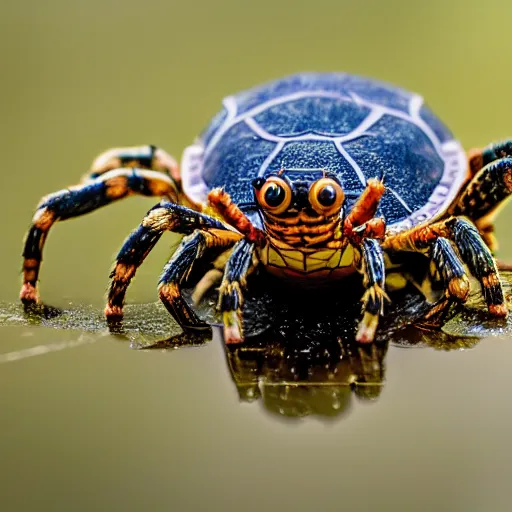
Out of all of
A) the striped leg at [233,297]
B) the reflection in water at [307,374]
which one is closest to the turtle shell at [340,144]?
the striped leg at [233,297]

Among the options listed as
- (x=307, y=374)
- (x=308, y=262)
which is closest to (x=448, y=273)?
(x=308, y=262)

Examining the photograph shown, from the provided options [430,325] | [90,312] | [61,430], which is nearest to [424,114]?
[430,325]

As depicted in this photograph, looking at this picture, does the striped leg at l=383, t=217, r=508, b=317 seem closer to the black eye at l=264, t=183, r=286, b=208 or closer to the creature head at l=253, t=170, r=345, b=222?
the creature head at l=253, t=170, r=345, b=222

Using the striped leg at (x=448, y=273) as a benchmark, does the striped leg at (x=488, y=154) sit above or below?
above

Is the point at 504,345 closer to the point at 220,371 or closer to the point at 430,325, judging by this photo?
the point at 430,325

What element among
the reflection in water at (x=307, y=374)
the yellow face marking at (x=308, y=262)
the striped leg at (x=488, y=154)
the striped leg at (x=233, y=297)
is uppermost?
the striped leg at (x=488, y=154)

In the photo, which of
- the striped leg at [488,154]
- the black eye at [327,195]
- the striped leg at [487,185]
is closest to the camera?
the black eye at [327,195]

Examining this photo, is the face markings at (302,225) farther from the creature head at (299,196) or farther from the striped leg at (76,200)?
the striped leg at (76,200)

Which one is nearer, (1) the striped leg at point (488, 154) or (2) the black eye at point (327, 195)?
(2) the black eye at point (327, 195)
